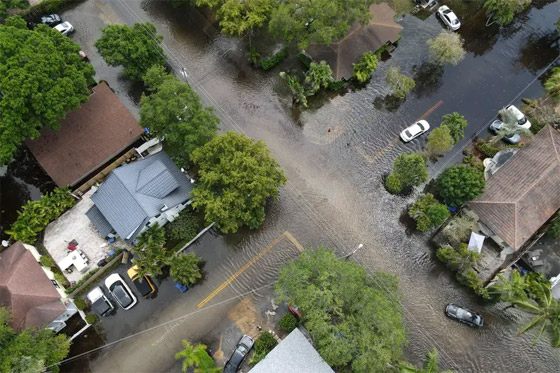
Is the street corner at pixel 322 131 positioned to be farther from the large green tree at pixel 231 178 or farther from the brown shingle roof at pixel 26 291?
the brown shingle roof at pixel 26 291

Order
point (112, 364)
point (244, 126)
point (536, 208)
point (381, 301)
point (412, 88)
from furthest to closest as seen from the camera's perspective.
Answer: point (412, 88), point (244, 126), point (536, 208), point (112, 364), point (381, 301)

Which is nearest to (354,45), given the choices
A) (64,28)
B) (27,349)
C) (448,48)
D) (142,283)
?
(448,48)

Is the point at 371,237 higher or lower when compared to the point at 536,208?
higher

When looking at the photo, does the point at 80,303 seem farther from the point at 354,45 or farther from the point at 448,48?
the point at 448,48

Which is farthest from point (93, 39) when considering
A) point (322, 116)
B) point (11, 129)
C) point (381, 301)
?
point (381, 301)

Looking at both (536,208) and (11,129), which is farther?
(536,208)

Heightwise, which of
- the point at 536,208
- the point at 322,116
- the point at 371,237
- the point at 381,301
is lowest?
the point at 536,208

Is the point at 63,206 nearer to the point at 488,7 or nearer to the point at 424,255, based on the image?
the point at 424,255

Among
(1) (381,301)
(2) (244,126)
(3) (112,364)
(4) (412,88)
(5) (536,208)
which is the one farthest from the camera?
(4) (412,88)
